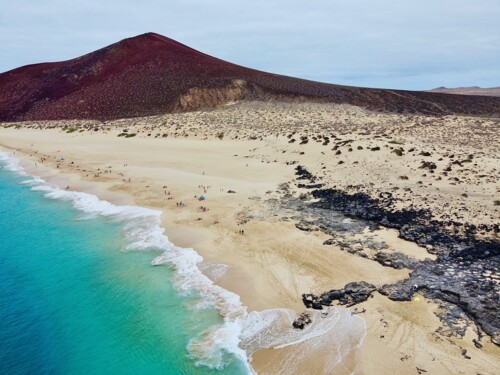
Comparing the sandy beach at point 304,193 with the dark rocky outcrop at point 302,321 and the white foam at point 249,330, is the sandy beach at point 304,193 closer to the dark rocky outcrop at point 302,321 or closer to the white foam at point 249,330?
the white foam at point 249,330

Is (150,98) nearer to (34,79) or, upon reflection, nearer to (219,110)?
(219,110)

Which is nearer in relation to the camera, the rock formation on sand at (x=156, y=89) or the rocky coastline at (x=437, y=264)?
the rocky coastline at (x=437, y=264)

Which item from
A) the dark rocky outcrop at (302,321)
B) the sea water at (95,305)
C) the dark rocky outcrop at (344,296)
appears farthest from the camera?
the dark rocky outcrop at (344,296)

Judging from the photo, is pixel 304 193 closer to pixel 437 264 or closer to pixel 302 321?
pixel 437 264

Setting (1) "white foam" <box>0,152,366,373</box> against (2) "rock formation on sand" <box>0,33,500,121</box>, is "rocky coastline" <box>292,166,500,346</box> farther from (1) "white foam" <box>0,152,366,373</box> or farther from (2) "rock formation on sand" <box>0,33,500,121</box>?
A: (2) "rock formation on sand" <box>0,33,500,121</box>

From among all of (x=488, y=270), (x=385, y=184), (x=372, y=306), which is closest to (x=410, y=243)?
(x=488, y=270)

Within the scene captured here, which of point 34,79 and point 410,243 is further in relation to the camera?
point 34,79

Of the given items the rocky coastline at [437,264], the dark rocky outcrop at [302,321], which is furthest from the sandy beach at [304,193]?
the dark rocky outcrop at [302,321]

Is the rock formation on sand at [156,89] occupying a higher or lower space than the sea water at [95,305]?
higher
